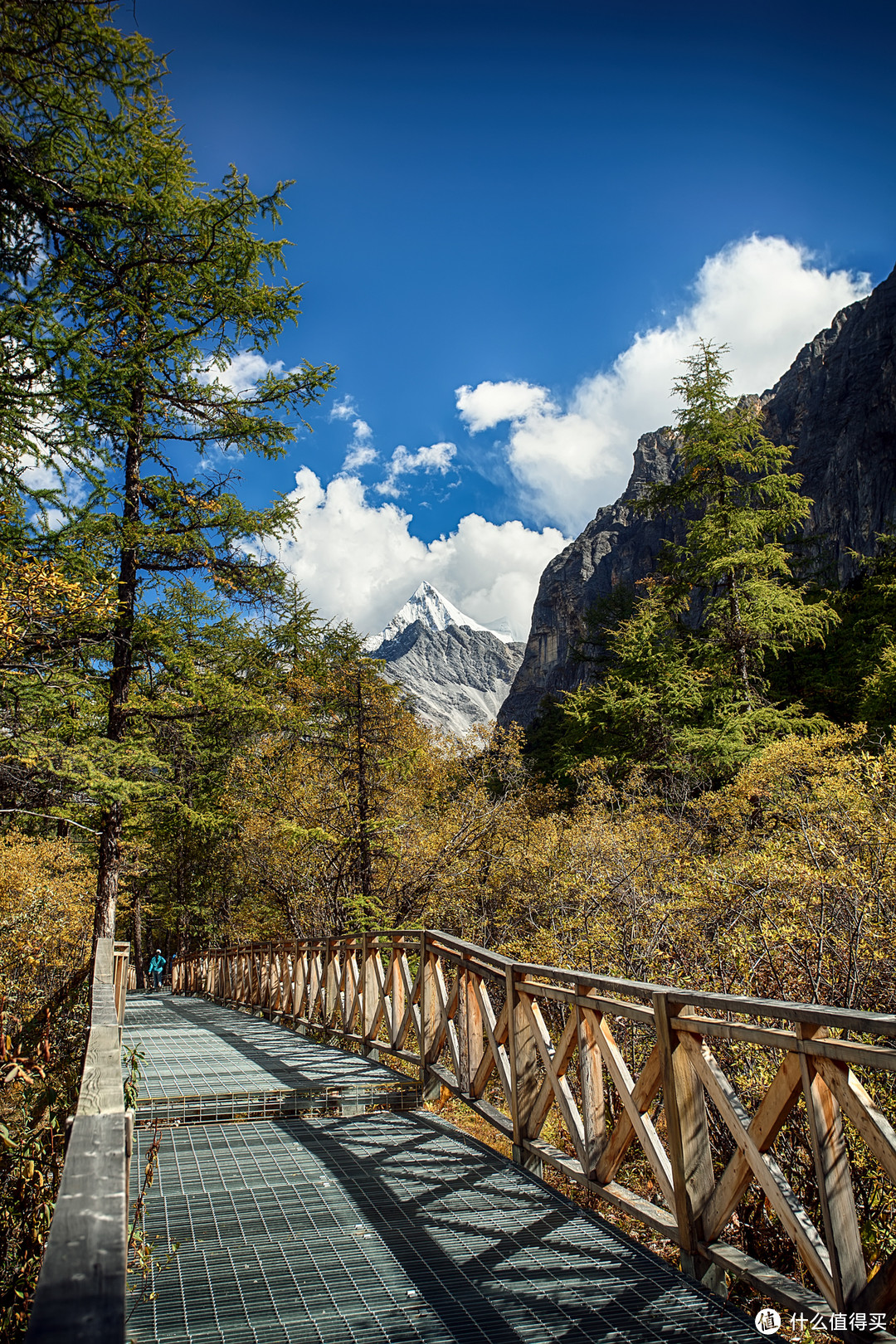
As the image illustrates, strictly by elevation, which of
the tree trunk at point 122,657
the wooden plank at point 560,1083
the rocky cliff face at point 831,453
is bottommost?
the wooden plank at point 560,1083

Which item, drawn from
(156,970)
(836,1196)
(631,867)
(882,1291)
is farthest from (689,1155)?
(156,970)

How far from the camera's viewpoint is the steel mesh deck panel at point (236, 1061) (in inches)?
227

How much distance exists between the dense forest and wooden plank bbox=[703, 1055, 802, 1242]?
7.74 ft

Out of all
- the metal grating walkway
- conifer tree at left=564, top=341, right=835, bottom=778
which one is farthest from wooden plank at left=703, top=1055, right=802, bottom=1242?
conifer tree at left=564, top=341, right=835, bottom=778

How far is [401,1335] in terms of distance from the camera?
250 cm

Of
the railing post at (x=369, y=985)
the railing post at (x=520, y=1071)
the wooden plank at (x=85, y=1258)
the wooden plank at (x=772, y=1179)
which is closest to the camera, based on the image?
the wooden plank at (x=85, y=1258)

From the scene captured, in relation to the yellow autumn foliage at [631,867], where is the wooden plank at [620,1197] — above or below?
below

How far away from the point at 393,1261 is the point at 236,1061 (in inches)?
174

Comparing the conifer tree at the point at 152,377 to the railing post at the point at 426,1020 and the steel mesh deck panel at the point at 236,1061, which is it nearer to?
the steel mesh deck panel at the point at 236,1061

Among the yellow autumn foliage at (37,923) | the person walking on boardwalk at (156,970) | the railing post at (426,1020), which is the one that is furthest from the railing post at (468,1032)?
the person walking on boardwalk at (156,970)

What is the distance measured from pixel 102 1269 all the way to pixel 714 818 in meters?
13.7

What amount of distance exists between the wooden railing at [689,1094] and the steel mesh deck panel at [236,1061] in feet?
2.19

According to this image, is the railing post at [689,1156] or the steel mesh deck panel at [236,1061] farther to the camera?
the steel mesh deck panel at [236,1061]

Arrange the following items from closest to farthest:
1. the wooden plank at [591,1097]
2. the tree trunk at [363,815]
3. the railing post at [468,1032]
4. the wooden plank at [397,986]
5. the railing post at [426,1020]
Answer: the wooden plank at [591,1097]
the railing post at [468,1032]
the railing post at [426,1020]
the wooden plank at [397,986]
the tree trunk at [363,815]
